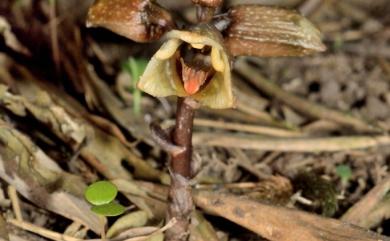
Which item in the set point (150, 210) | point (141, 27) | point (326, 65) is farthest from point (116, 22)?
point (326, 65)

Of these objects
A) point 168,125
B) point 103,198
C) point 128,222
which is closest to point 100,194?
point 103,198

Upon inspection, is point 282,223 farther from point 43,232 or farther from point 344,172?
point 43,232

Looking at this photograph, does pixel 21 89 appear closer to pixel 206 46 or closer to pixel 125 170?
pixel 125 170

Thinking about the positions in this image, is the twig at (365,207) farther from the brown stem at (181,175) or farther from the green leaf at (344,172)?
the brown stem at (181,175)

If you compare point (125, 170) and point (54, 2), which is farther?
point (54, 2)

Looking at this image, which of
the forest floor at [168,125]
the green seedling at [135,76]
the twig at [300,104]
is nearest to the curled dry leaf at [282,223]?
the forest floor at [168,125]
